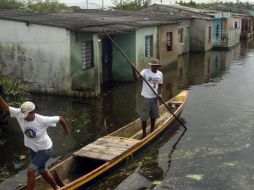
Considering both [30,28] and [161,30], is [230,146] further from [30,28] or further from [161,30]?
[161,30]

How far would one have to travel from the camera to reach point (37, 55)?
17.1m

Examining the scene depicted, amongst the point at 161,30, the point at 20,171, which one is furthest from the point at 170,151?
the point at 161,30

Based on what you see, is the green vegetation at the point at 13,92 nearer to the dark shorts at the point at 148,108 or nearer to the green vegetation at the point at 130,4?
the dark shorts at the point at 148,108

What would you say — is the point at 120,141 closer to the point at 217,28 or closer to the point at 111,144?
the point at 111,144

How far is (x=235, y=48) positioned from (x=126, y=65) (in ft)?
67.4

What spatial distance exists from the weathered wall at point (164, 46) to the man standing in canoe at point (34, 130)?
715 inches

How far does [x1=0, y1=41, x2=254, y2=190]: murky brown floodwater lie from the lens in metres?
9.39

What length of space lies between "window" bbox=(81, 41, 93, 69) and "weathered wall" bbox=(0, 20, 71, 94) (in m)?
1.27

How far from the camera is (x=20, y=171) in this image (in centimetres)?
969

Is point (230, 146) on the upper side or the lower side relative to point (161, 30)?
lower

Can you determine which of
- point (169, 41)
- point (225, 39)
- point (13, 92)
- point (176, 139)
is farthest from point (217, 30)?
point (13, 92)

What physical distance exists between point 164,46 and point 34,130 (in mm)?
19384

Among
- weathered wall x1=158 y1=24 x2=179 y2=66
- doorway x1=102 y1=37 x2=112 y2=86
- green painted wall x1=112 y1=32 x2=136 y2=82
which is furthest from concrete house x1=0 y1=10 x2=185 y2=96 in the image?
weathered wall x1=158 y1=24 x2=179 y2=66

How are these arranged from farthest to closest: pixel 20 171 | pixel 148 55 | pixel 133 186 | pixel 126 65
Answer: pixel 148 55 < pixel 126 65 < pixel 20 171 < pixel 133 186
